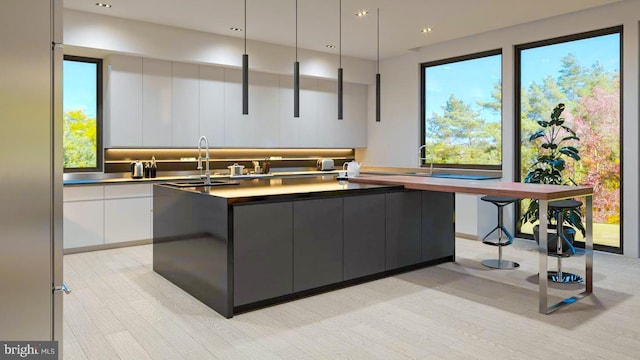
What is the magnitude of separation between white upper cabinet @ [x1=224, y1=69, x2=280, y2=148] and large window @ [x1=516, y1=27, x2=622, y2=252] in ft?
12.3

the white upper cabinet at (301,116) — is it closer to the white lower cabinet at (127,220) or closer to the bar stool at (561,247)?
the white lower cabinet at (127,220)

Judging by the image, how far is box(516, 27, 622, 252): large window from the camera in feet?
17.2

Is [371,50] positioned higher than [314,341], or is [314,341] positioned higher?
[371,50]

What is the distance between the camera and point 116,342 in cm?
285

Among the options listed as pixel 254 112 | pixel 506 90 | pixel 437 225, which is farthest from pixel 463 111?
pixel 254 112

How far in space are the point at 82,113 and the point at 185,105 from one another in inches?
51.4

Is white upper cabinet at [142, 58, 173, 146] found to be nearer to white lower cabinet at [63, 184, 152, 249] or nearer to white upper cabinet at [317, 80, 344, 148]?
white lower cabinet at [63, 184, 152, 249]

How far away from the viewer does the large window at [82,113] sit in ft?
19.1

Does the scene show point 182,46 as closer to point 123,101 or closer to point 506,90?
point 123,101

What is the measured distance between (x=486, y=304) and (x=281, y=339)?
1695 mm

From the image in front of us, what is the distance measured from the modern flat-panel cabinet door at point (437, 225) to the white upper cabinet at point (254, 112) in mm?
3147

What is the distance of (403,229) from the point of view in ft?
14.6

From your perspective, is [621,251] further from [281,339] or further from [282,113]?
[282,113]

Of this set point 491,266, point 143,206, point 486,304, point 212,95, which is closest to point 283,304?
point 486,304
